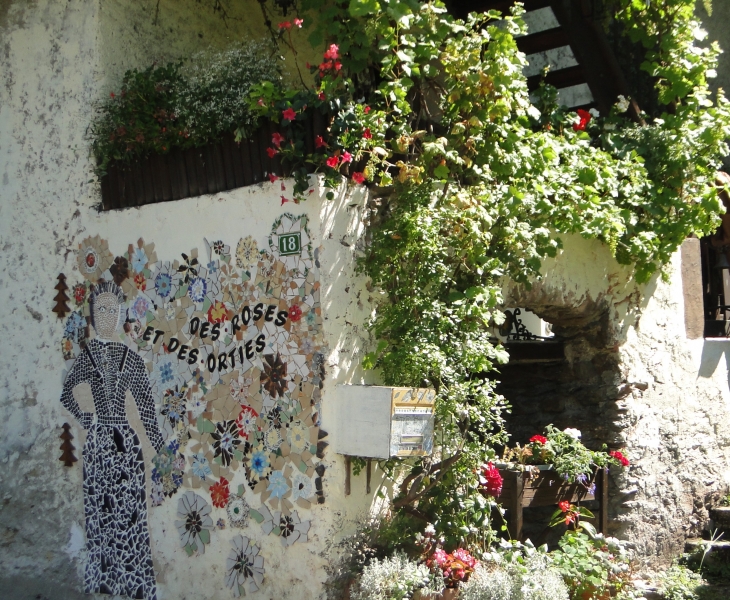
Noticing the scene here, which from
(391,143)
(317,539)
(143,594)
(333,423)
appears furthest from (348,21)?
(143,594)

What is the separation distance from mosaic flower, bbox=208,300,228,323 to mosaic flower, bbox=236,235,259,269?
26cm

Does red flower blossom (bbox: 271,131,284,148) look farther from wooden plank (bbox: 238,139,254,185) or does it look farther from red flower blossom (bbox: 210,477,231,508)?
red flower blossom (bbox: 210,477,231,508)

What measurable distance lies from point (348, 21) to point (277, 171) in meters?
0.85

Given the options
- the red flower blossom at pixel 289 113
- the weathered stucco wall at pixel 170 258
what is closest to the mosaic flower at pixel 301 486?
the weathered stucco wall at pixel 170 258

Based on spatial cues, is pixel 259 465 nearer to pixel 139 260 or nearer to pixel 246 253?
pixel 246 253

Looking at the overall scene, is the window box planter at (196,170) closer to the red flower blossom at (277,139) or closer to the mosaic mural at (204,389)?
the red flower blossom at (277,139)

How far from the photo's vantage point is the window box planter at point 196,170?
4.79 metres

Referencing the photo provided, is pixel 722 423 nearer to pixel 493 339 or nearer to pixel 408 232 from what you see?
pixel 493 339

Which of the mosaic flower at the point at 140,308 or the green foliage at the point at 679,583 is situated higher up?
the mosaic flower at the point at 140,308

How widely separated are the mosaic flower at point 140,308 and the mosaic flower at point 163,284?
0.12m

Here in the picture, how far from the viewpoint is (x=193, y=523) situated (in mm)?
5016

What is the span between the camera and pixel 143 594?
5.23 meters

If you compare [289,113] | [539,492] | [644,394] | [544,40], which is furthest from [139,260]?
[644,394]

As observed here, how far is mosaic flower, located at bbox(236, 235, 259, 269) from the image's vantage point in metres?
4.84
